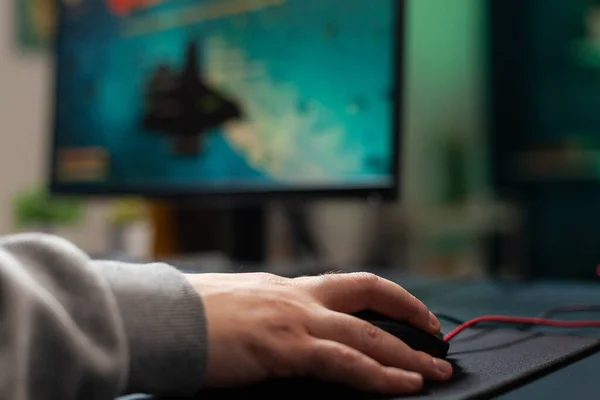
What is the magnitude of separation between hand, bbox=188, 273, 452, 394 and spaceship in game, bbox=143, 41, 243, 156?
1.83 feet

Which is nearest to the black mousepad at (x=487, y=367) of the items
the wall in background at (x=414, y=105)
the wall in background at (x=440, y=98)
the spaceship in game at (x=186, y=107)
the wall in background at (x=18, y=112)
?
the spaceship in game at (x=186, y=107)

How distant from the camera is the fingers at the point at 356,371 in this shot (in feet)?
1.19

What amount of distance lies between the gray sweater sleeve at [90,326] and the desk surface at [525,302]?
0.54ft

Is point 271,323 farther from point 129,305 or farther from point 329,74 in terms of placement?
point 329,74

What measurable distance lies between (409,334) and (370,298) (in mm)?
31

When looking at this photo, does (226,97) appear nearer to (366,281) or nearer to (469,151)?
(366,281)

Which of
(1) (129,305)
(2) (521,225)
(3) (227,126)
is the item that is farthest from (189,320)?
Result: (2) (521,225)

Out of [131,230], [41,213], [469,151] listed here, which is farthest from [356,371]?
[469,151]

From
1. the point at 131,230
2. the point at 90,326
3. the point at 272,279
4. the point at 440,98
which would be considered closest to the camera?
the point at 90,326

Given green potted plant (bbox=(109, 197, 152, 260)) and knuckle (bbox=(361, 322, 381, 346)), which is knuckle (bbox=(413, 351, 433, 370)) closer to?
knuckle (bbox=(361, 322, 381, 346))

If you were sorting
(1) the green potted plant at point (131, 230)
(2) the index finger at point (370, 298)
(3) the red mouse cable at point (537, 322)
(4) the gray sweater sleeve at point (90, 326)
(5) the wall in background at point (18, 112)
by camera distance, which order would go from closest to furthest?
(4) the gray sweater sleeve at point (90, 326) → (2) the index finger at point (370, 298) → (3) the red mouse cable at point (537, 322) → (1) the green potted plant at point (131, 230) → (5) the wall in background at point (18, 112)

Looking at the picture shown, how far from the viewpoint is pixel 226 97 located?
3.13 feet

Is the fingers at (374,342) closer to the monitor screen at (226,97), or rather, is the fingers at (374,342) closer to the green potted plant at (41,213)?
the monitor screen at (226,97)

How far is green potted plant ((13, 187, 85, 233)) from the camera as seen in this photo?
151 cm
